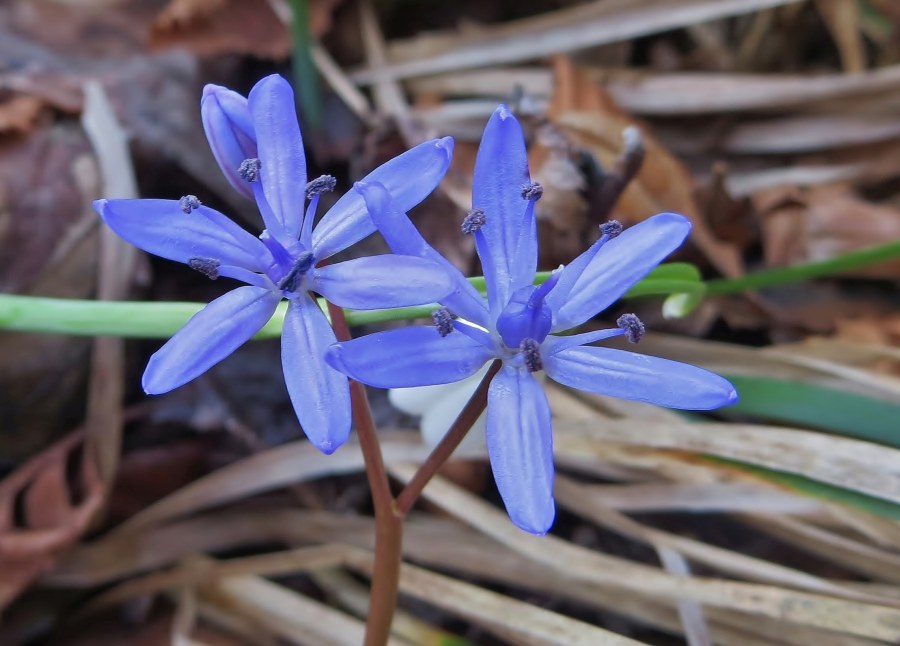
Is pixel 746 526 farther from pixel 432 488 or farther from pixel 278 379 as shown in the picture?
pixel 278 379

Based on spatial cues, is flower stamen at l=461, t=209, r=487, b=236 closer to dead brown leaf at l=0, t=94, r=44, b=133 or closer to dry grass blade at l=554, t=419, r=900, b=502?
dry grass blade at l=554, t=419, r=900, b=502

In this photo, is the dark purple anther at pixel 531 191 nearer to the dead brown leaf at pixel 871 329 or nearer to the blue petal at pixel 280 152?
the blue petal at pixel 280 152

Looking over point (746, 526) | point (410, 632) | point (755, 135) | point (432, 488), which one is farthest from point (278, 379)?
point (755, 135)

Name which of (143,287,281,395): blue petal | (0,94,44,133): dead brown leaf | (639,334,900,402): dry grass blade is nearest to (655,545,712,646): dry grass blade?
(639,334,900,402): dry grass blade

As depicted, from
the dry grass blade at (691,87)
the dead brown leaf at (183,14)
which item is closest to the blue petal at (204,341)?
the dry grass blade at (691,87)

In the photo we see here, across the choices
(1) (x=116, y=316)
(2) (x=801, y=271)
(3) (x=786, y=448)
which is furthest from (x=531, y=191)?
(2) (x=801, y=271)

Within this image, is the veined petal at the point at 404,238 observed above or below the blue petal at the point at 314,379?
above

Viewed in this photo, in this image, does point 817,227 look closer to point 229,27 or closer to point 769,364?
point 769,364

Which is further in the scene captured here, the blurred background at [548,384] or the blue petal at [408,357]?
the blurred background at [548,384]
